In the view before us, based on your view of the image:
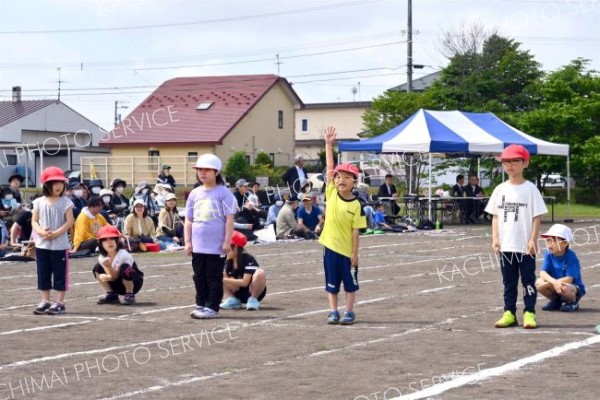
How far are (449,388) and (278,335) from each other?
3.21 m

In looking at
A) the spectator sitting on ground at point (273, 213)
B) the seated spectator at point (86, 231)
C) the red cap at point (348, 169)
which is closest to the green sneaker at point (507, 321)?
the red cap at point (348, 169)

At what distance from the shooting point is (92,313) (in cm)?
1316

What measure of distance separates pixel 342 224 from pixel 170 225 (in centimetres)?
1347

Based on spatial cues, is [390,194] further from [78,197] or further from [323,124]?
[323,124]

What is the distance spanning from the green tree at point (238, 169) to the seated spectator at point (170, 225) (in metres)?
40.1

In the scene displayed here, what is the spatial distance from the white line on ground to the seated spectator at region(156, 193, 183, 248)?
48.8 feet

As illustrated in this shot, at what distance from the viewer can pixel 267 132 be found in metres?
79.8

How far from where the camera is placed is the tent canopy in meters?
31.9

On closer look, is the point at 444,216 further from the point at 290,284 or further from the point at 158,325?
the point at 158,325

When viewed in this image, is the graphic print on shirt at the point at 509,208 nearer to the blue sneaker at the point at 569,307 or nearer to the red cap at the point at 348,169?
the red cap at the point at 348,169

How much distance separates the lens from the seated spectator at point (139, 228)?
76.8 feet

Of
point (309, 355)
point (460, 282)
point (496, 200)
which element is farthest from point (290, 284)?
point (309, 355)

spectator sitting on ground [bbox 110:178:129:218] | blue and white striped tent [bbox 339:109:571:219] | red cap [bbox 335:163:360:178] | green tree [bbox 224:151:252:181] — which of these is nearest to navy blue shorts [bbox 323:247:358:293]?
red cap [bbox 335:163:360:178]

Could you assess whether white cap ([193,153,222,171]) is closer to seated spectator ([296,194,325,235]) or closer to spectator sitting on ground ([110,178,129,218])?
spectator sitting on ground ([110,178,129,218])
